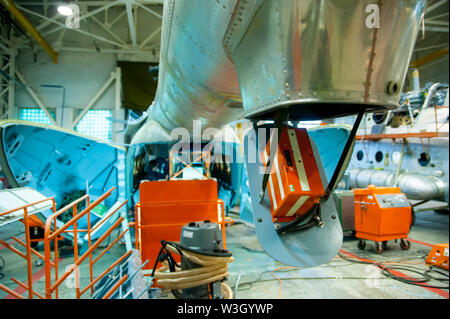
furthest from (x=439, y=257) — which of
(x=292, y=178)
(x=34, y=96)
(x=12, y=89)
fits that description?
(x=12, y=89)

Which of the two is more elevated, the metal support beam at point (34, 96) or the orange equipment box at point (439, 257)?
the metal support beam at point (34, 96)

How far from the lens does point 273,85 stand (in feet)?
4.46

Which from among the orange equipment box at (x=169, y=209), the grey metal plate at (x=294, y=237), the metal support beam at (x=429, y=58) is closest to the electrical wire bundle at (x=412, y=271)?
the orange equipment box at (x=169, y=209)

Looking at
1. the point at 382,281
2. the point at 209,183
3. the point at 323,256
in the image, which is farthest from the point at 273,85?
the point at 382,281

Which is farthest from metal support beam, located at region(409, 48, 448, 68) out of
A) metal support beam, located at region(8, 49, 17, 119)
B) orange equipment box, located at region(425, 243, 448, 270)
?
metal support beam, located at region(8, 49, 17, 119)

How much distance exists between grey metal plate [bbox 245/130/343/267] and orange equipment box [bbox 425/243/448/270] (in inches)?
183

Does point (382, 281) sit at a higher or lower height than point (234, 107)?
lower

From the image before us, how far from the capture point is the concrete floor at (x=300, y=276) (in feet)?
13.0

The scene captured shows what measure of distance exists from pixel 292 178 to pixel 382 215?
518cm

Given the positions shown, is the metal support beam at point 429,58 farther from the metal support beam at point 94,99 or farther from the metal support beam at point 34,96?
the metal support beam at point 34,96

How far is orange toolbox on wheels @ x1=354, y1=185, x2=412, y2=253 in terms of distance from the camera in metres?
5.83

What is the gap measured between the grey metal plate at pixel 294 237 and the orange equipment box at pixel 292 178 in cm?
9
